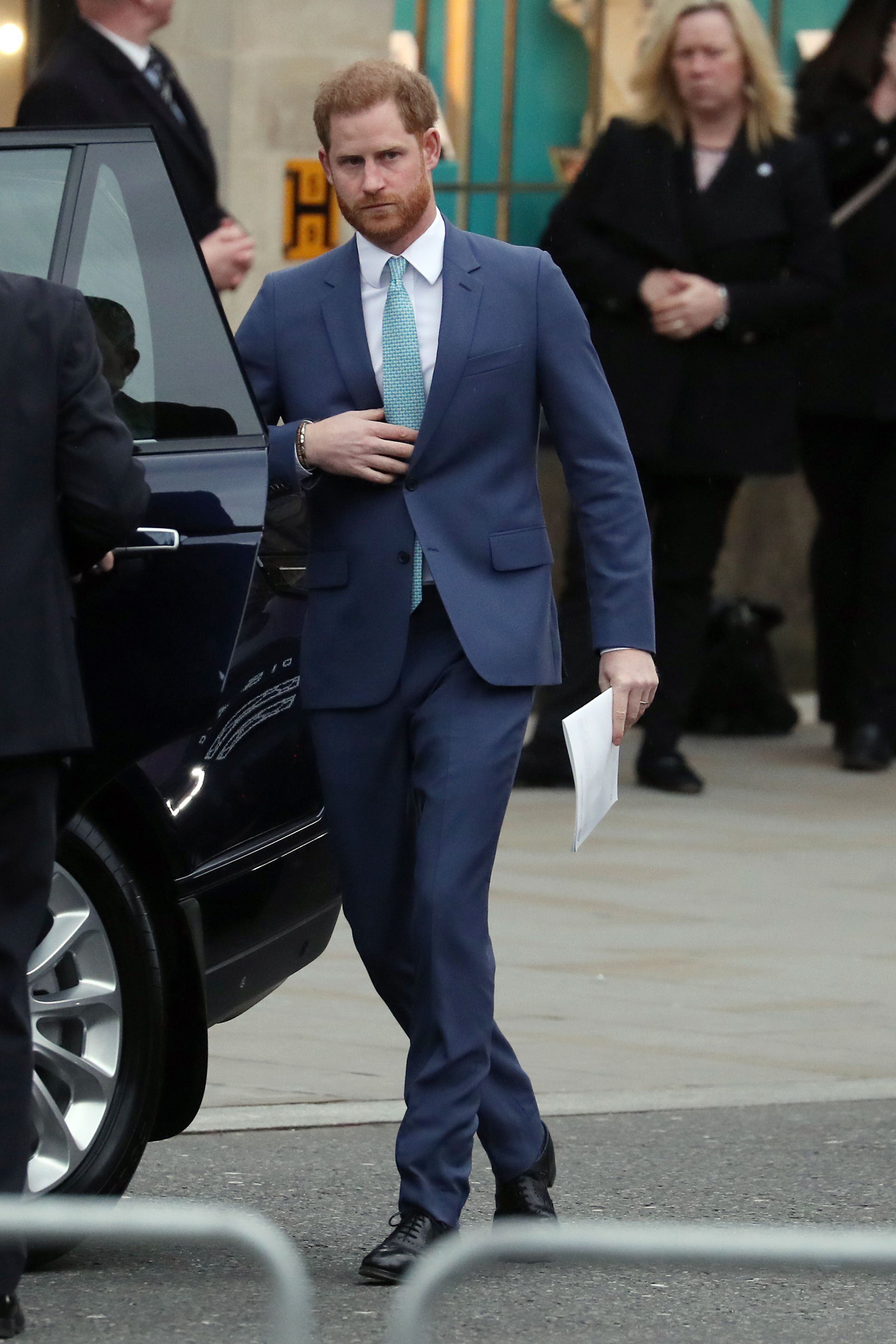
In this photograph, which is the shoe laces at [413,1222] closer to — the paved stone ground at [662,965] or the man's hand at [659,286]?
the paved stone ground at [662,965]

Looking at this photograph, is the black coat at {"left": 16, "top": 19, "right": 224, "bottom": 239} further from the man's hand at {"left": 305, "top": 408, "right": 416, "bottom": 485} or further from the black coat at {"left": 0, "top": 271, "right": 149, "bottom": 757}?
the black coat at {"left": 0, "top": 271, "right": 149, "bottom": 757}

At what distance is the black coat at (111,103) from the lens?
6629mm

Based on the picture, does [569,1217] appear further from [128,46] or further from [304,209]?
[304,209]

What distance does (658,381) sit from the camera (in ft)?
31.7

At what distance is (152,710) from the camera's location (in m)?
4.45

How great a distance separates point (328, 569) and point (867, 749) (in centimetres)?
637

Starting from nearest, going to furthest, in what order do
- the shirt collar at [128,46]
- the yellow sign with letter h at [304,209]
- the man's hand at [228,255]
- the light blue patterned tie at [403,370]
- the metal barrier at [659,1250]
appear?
1. the metal barrier at [659,1250]
2. the light blue patterned tie at [403,370]
3. the man's hand at [228,255]
4. the shirt collar at [128,46]
5. the yellow sign with letter h at [304,209]

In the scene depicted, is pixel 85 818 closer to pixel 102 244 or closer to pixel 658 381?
pixel 102 244

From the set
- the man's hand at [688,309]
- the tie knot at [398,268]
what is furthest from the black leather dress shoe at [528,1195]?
the man's hand at [688,309]

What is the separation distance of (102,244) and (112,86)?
2.23 meters

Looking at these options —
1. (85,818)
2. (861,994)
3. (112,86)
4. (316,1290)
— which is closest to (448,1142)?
(316,1290)

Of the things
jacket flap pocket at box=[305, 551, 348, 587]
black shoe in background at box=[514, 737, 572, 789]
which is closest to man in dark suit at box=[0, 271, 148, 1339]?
jacket flap pocket at box=[305, 551, 348, 587]

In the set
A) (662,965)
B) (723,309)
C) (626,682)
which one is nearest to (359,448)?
(626,682)

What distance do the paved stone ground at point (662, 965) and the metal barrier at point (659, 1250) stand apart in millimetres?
3516
